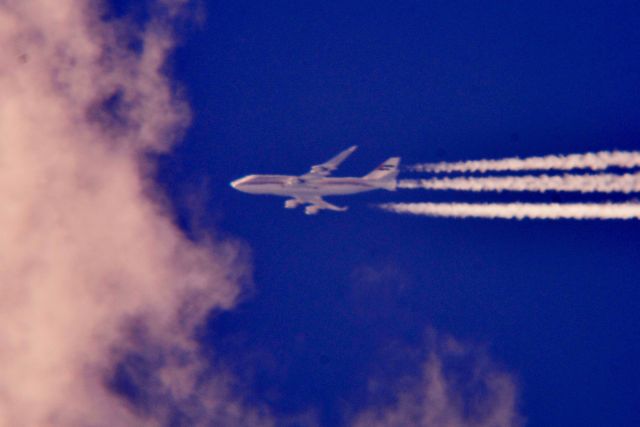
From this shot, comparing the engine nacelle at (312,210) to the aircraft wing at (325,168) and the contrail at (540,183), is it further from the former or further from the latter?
the contrail at (540,183)

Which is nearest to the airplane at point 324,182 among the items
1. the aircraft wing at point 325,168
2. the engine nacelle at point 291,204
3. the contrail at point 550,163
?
the aircraft wing at point 325,168

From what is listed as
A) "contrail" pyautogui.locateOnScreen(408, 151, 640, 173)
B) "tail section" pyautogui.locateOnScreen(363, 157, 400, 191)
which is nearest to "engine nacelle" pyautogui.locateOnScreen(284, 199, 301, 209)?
"tail section" pyautogui.locateOnScreen(363, 157, 400, 191)

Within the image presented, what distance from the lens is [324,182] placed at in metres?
97.5

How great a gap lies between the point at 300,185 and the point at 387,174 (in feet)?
45.5

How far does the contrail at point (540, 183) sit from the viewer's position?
83250 millimetres

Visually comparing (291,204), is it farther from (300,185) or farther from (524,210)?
(524,210)

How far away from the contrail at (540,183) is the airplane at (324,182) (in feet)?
9.98

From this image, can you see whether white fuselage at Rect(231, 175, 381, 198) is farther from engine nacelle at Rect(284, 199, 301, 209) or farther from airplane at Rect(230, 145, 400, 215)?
engine nacelle at Rect(284, 199, 301, 209)

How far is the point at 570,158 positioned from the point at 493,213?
13.2 m

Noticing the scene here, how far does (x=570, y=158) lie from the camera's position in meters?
87.3

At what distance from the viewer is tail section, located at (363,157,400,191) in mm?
96188

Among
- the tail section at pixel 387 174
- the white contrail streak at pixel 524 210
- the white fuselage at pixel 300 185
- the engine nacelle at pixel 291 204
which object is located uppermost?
the tail section at pixel 387 174

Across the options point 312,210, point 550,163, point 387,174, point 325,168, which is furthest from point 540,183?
point 312,210

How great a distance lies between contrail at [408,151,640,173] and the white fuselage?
8.87m
